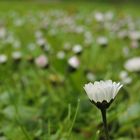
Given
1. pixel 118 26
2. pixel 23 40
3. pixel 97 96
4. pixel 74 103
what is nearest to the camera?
pixel 97 96

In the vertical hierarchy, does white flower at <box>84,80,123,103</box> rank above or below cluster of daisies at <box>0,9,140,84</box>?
below

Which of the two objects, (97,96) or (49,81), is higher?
(49,81)

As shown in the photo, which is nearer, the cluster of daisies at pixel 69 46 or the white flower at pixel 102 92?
the white flower at pixel 102 92

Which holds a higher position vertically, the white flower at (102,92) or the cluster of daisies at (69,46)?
the cluster of daisies at (69,46)

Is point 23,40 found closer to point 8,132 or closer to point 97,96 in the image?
point 8,132

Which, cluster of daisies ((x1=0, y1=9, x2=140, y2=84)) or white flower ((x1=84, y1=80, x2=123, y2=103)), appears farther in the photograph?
cluster of daisies ((x1=0, y1=9, x2=140, y2=84))

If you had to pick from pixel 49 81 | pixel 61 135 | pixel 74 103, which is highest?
pixel 49 81

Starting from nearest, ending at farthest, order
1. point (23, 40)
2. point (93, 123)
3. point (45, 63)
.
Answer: point (93, 123), point (45, 63), point (23, 40)

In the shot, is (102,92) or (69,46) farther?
(69,46)

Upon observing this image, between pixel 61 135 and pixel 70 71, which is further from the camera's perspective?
pixel 70 71

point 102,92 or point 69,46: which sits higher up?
point 69,46

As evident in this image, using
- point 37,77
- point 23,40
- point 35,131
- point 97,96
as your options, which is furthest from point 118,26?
point 97,96
